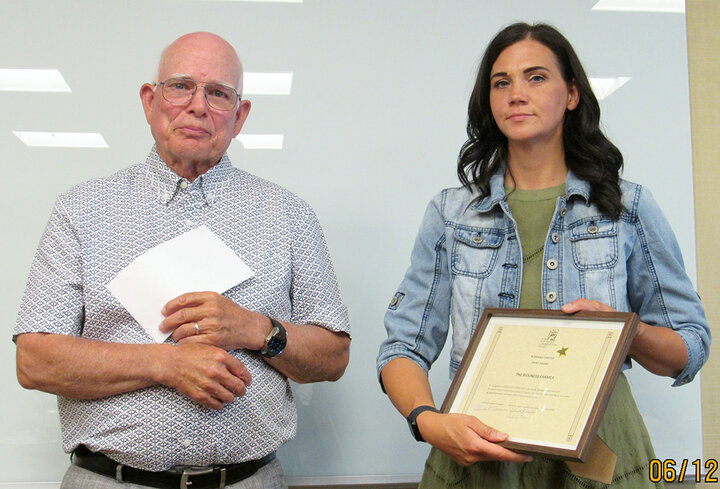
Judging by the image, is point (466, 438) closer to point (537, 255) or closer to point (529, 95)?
point (537, 255)

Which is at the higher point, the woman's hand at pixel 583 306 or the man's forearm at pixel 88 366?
the woman's hand at pixel 583 306

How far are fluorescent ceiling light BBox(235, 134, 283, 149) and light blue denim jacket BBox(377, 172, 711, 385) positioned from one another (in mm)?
787

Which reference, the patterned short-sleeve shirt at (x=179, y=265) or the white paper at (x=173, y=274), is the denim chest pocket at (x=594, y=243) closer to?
the patterned short-sleeve shirt at (x=179, y=265)

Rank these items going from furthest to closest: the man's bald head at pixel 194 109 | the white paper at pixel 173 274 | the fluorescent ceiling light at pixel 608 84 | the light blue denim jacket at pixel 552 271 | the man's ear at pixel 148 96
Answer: the fluorescent ceiling light at pixel 608 84
the man's ear at pixel 148 96
the man's bald head at pixel 194 109
the white paper at pixel 173 274
the light blue denim jacket at pixel 552 271

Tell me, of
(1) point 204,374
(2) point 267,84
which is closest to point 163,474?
(1) point 204,374

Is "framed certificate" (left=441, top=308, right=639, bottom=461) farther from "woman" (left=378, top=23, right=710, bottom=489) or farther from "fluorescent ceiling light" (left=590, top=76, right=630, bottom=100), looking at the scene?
"fluorescent ceiling light" (left=590, top=76, right=630, bottom=100)

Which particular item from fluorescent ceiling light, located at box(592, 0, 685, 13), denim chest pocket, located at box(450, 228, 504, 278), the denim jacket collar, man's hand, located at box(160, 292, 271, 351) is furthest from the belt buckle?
fluorescent ceiling light, located at box(592, 0, 685, 13)

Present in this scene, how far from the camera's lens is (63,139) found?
7.43 feet

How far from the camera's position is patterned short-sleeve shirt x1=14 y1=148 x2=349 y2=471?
61.9 inches

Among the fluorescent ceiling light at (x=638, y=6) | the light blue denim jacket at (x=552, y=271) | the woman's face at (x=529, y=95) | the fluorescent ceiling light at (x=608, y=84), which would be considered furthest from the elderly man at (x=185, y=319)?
the fluorescent ceiling light at (x=638, y=6)

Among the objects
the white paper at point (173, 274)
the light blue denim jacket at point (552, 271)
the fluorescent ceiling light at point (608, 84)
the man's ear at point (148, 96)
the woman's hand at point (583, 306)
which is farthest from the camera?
the fluorescent ceiling light at point (608, 84)

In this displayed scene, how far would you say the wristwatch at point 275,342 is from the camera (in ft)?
5.36

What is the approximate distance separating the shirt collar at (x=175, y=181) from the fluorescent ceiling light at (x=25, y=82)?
66 centimetres

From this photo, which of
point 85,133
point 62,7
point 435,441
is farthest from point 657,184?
point 62,7
